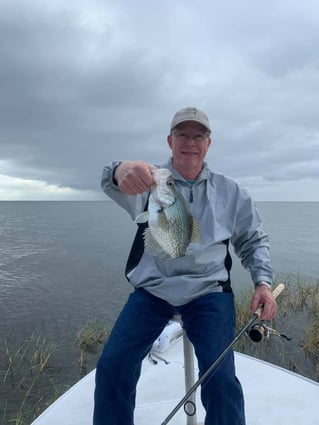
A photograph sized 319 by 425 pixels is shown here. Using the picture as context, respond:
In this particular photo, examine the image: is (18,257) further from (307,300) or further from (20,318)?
(307,300)

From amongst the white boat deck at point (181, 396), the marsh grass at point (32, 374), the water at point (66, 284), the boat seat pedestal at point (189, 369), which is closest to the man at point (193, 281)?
the boat seat pedestal at point (189, 369)

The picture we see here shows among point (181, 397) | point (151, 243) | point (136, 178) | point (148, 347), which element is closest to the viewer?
point (136, 178)

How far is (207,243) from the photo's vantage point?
327cm

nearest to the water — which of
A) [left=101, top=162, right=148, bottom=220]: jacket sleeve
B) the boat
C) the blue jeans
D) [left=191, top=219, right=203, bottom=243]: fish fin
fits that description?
the boat

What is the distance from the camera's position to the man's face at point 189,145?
3.48 meters

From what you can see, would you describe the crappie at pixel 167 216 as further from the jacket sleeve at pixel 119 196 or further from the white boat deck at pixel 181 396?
the white boat deck at pixel 181 396

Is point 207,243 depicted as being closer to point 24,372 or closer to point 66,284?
point 24,372

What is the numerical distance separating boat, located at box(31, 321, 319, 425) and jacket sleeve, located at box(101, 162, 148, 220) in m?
1.33

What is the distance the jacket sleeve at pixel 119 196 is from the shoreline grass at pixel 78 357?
4406 mm

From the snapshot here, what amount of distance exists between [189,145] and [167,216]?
1.19 meters

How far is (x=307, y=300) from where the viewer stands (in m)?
11.4

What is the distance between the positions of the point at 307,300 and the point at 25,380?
8981 millimetres

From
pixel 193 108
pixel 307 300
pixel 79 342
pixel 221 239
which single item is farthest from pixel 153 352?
pixel 307 300

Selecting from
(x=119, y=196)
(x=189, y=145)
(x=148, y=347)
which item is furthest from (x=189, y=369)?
(x=189, y=145)
